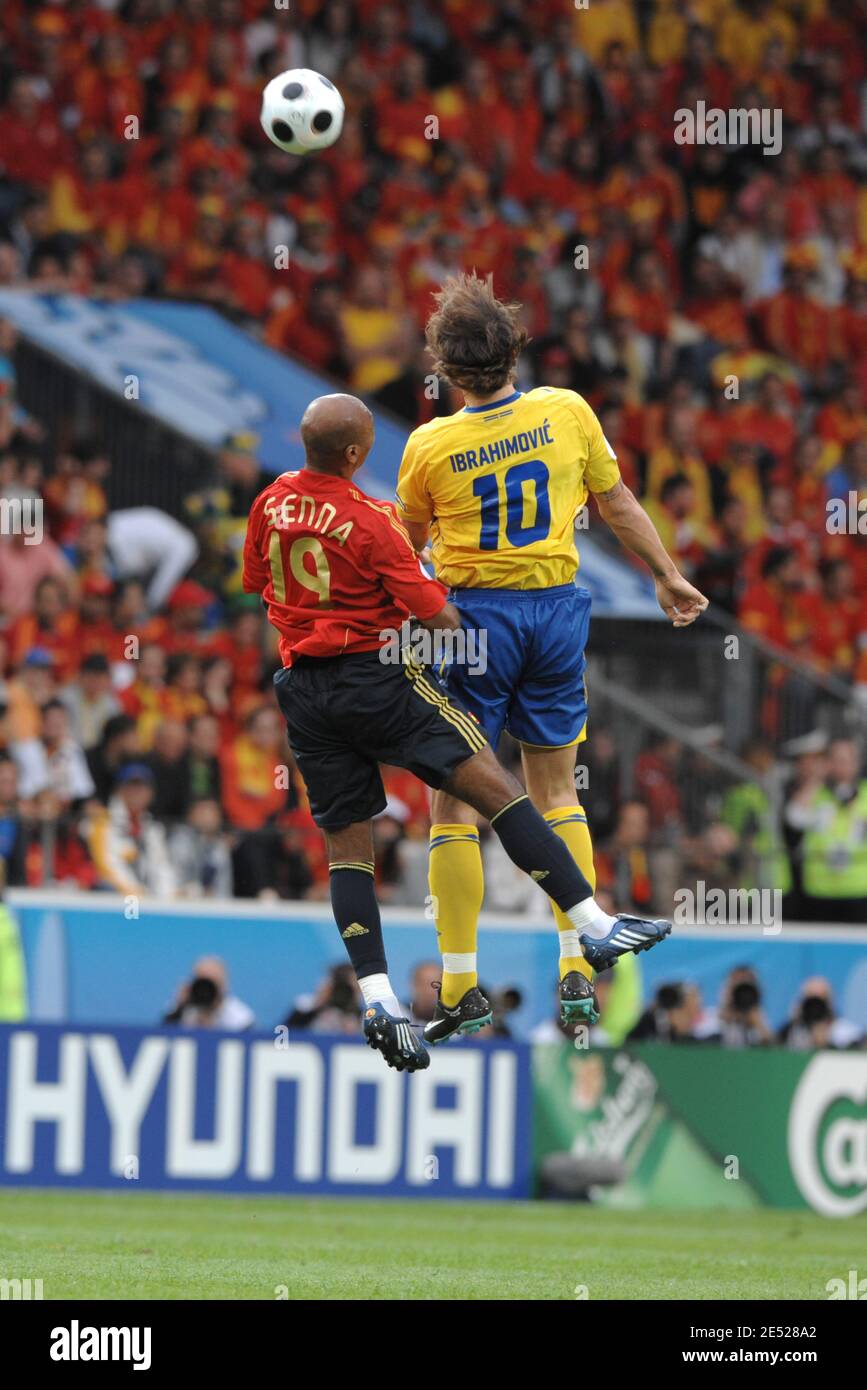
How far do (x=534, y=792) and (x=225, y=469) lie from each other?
8.30 metres

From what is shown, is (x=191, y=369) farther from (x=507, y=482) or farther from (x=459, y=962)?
(x=459, y=962)

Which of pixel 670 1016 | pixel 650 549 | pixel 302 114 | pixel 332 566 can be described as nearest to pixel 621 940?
pixel 650 549

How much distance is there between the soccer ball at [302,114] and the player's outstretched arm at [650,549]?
198 cm

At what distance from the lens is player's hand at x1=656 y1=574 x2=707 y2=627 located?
9148 millimetres

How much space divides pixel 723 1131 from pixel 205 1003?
3.69 m

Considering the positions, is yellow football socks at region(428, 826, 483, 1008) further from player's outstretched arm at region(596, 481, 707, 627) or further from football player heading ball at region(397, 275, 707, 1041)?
player's outstretched arm at region(596, 481, 707, 627)

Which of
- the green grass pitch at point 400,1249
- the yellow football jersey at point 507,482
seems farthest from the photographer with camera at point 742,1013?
the yellow football jersey at point 507,482

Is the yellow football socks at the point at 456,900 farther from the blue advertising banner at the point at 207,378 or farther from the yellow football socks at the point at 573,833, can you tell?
the blue advertising banner at the point at 207,378

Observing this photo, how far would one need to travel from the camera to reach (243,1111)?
14.7 m

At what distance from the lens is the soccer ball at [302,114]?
31.7 feet

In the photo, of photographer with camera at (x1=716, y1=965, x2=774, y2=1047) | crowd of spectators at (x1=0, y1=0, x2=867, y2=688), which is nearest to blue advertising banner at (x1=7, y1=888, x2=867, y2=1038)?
photographer with camera at (x1=716, y1=965, x2=774, y2=1047)

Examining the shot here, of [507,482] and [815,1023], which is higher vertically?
[507,482]

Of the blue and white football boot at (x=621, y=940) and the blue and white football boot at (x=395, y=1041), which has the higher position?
the blue and white football boot at (x=621, y=940)

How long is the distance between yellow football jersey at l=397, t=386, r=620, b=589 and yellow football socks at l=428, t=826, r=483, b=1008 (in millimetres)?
1043
